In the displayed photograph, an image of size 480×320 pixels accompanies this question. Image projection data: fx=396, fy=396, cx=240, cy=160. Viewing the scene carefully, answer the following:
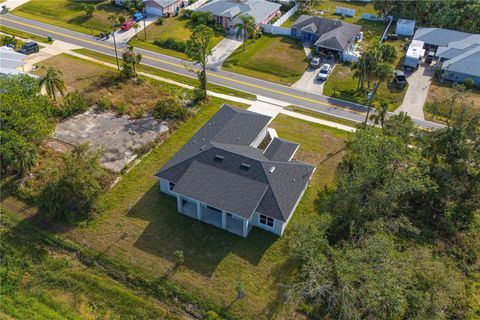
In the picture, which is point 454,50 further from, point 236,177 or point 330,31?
point 236,177

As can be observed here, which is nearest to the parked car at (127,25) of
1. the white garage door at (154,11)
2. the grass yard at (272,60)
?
the white garage door at (154,11)

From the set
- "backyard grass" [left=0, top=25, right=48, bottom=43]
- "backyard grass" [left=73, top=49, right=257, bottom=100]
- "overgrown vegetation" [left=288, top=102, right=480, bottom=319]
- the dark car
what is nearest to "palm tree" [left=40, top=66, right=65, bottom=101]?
"backyard grass" [left=73, top=49, right=257, bottom=100]

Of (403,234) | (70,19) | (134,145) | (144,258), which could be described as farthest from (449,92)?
(70,19)

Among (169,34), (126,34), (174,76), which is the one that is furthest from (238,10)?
(174,76)

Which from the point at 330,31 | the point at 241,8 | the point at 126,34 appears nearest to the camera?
the point at 330,31

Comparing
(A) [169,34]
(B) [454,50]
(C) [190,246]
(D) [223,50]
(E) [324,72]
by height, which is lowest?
(C) [190,246]

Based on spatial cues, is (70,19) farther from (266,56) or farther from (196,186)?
(196,186)

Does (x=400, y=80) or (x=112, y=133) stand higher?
(x=400, y=80)

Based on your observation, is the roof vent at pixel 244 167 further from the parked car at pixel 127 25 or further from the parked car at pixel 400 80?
the parked car at pixel 127 25
